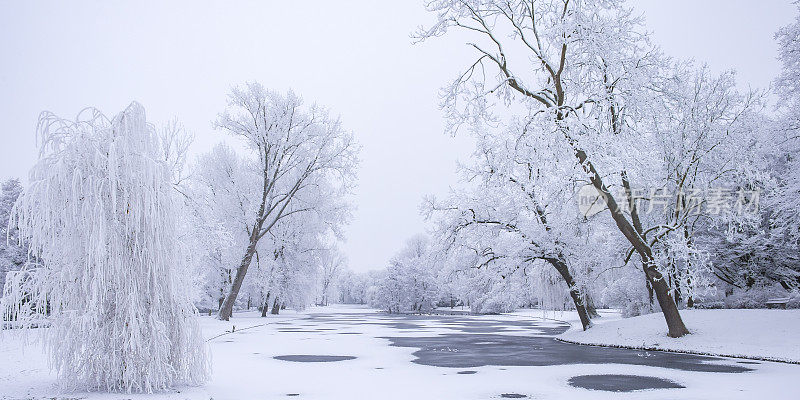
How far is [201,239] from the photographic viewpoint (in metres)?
25.1

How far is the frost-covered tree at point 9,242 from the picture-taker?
37150 mm

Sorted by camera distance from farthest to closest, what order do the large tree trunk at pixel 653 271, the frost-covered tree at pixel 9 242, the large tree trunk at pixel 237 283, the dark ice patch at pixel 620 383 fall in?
the frost-covered tree at pixel 9 242 < the large tree trunk at pixel 237 283 < the large tree trunk at pixel 653 271 < the dark ice patch at pixel 620 383

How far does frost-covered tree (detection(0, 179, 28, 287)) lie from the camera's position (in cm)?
3715

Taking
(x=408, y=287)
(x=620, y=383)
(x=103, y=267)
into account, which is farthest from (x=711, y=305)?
(x=408, y=287)

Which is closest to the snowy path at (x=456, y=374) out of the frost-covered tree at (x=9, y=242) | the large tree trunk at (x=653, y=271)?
the large tree trunk at (x=653, y=271)

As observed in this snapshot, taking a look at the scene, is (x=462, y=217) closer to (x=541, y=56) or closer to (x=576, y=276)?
(x=576, y=276)

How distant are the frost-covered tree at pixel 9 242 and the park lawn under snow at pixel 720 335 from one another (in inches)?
1414

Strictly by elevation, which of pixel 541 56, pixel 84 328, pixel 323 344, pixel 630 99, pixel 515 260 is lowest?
pixel 323 344

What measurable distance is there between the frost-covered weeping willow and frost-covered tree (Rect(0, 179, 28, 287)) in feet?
105

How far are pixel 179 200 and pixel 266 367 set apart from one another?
460 cm

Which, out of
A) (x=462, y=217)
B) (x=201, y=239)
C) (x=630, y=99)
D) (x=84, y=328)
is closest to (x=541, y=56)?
(x=630, y=99)

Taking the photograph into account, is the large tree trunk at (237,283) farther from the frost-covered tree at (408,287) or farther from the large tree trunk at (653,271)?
the frost-covered tree at (408,287)

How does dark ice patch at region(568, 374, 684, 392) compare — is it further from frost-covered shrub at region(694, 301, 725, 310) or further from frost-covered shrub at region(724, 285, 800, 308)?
frost-covered shrub at region(694, 301, 725, 310)

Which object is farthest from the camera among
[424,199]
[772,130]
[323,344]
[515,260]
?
[424,199]
